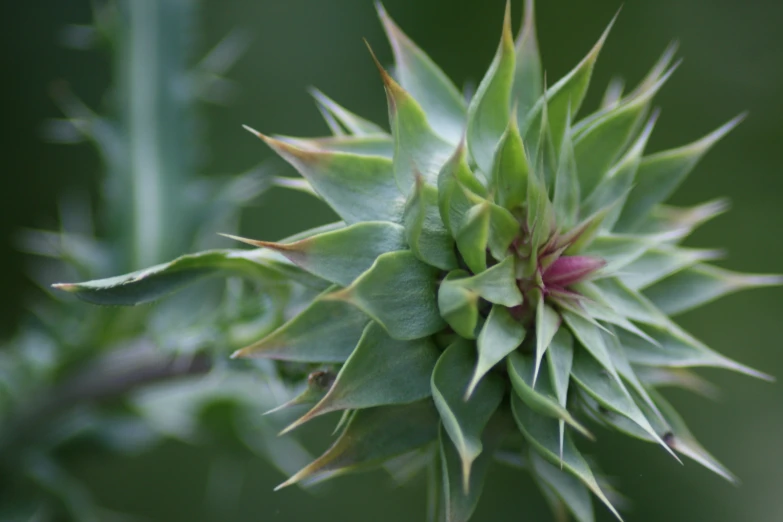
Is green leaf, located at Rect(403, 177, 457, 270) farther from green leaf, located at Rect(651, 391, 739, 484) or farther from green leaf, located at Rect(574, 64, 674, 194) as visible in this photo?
green leaf, located at Rect(651, 391, 739, 484)

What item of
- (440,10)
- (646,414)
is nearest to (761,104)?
(440,10)

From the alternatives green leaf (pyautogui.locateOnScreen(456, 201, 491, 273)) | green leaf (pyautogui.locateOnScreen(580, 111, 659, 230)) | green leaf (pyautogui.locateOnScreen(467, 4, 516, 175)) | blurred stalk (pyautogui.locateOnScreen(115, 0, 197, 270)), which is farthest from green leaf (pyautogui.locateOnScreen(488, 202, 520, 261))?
blurred stalk (pyautogui.locateOnScreen(115, 0, 197, 270))

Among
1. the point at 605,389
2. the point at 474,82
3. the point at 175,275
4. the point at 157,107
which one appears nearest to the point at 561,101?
the point at 605,389

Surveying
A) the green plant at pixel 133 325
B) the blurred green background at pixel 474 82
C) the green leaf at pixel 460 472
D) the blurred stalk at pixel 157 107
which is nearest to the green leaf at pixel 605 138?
the green leaf at pixel 460 472

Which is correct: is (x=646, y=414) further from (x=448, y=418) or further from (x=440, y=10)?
(x=440, y=10)

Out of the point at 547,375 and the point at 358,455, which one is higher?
the point at 547,375

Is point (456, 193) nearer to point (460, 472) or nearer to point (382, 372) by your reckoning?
point (382, 372)

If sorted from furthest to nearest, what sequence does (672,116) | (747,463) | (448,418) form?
(672,116), (747,463), (448,418)

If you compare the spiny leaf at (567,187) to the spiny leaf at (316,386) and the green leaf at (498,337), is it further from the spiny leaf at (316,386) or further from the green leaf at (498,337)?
the spiny leaf at (316,386)
